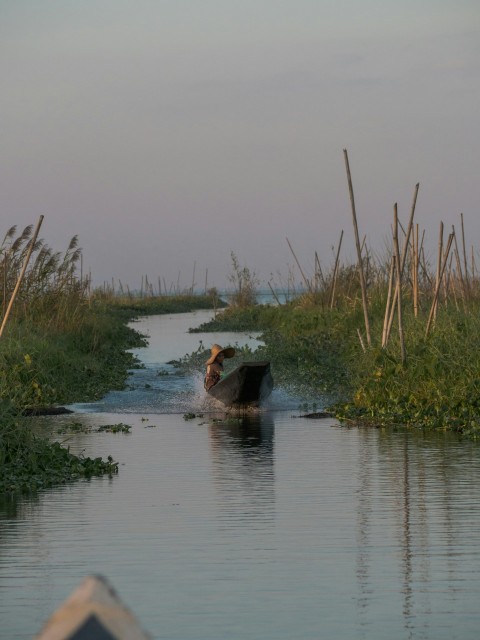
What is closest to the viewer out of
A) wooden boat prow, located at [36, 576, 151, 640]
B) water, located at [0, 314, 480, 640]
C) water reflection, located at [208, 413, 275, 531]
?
wooden boat prow, located at [36, 576, 151, 640]

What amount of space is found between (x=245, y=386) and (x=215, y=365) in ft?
4.21

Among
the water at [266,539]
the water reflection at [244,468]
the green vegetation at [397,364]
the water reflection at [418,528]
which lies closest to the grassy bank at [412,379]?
the green vegetation at [397,364]

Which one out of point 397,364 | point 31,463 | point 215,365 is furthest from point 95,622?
point 215,365

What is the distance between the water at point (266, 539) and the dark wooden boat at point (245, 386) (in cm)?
271

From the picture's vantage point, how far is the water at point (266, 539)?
18.3 feet

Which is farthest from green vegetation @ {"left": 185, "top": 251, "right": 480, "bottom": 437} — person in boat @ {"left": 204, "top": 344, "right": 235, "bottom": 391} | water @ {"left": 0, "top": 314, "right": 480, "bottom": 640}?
person in boat @ {"left": 204, "top": 344, "right": 235, "bottom": 391}

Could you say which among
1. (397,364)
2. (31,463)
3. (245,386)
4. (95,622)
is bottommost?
(31,463)

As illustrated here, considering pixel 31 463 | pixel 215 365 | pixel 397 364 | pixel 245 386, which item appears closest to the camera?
pixel 31 463

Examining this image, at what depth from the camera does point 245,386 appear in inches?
635

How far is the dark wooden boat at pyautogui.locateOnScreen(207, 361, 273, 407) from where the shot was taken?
52.0 ft

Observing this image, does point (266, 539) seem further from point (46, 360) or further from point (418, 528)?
point (46, 360)

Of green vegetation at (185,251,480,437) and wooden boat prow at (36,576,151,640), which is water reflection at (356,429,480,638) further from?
wooden boat prow at (36,576,151,640)

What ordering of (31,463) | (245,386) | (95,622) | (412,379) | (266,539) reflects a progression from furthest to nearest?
1. (245,386)
2. (412,379)
3. (31,463)
4. (266,539)
5. (95,622)

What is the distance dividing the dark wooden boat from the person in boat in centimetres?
41
